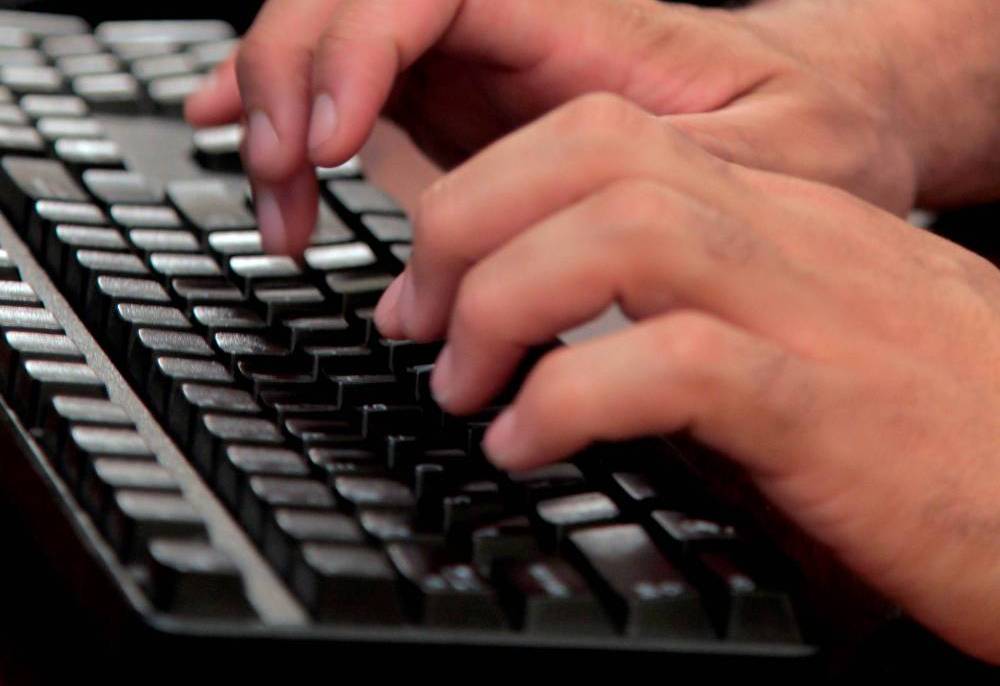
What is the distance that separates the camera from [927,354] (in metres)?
0.47

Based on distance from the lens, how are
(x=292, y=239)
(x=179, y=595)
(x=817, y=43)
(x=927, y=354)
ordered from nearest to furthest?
(x=179, y=595) → (x=927, y=354) → (x=292, y=239) → (x=817, y=43)

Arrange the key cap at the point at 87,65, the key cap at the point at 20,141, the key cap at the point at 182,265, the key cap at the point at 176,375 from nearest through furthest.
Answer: the key cap at the point at 176,375
the key cap at the point at 182,265
the key cap at the point at 20,141
the key cap at the point at 87,65

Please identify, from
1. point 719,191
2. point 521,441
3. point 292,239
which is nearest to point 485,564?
point 521,441

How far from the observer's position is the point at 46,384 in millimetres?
459

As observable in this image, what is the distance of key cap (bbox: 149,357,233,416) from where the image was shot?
47 cm

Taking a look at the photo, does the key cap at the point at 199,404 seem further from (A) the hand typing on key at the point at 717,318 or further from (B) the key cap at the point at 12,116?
(B) the key cap at the point at 12,116

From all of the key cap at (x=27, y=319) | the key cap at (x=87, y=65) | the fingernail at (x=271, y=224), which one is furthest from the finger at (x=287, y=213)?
the key cap at (x=87, y=65)

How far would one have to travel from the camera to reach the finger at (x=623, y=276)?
0.42 meters

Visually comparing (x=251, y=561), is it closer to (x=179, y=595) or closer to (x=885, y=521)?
(x=179, y=595)

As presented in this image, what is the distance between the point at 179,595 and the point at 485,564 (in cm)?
8

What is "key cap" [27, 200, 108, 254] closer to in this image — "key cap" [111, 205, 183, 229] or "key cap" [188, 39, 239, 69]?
"key cap" [111, 205, 183, 229]

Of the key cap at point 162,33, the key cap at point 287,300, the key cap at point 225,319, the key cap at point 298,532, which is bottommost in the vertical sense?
the key cap at point 287,300

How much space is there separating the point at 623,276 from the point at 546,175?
4cm

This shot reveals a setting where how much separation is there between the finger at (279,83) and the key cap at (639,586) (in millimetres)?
257
